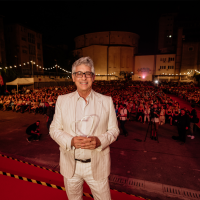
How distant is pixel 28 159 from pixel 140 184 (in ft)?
13.2

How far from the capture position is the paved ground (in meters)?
4.28

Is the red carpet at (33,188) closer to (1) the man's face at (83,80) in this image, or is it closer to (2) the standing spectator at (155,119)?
(1) the man's face at (83,80)

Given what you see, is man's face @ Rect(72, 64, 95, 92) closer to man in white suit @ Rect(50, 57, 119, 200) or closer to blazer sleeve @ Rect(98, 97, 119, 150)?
man in white suit @ Rect(50, 57, 119, 200)

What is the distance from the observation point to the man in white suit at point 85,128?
174 cm

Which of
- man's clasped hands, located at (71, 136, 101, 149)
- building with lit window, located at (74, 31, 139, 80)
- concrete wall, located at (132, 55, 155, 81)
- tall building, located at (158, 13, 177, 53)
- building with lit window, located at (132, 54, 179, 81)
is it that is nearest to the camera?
man's clasped hands, located at (71, 136, 101, 149)

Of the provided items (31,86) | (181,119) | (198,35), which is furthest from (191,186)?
(198,35)

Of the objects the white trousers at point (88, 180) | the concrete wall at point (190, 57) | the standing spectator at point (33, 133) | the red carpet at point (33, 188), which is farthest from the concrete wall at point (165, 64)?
the white trousers at point (88, 180)

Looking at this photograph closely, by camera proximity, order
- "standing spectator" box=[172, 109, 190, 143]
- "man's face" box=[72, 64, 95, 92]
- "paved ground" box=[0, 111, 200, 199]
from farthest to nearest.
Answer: "standing spectator" box=[172, 109, 190, 143], "paved ground" box=[0, 111, 200, 199], "man's face" box=[72, 64, 95, 92]

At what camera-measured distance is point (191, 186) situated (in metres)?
3.85

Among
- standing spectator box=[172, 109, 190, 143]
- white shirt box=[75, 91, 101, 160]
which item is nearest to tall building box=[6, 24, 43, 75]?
standing spectator box=[172, 109, 190, 143]

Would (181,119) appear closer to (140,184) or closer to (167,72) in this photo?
(140,184)

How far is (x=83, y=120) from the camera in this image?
5.66ft

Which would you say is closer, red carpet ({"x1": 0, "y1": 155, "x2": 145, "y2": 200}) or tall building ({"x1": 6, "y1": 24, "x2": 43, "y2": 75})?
red carpet ({"x1": 0, "y1": 155, "x2": 145, "y2": 200})

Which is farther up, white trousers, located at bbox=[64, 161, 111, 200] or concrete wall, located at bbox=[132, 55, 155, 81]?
concrete wall, located at bbox=[132, 55, 155, 81]
